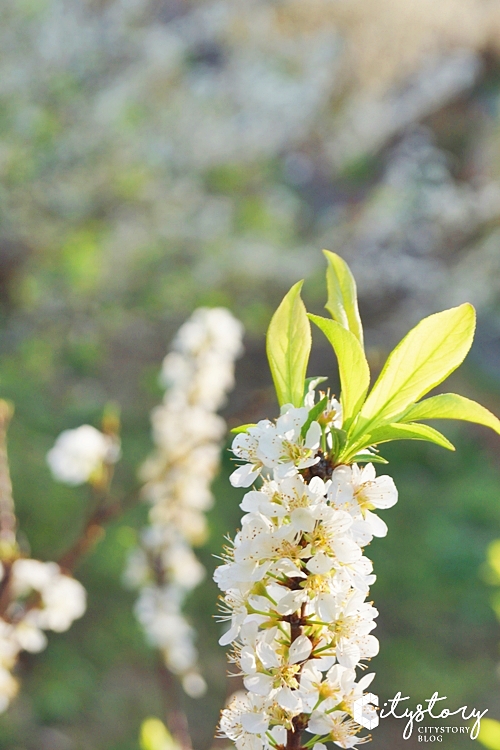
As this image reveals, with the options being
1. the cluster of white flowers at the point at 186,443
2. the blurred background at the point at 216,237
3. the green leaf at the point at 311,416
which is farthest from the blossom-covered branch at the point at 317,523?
the blurred background at the point at 216,237

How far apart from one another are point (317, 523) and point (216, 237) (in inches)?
124

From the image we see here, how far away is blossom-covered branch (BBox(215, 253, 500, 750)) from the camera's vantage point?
48 cm

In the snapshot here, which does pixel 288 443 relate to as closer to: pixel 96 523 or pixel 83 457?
pixel 96 523

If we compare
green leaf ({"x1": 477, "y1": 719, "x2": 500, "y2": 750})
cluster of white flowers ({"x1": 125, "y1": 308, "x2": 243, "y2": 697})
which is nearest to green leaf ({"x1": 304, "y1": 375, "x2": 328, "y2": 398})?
green leaf ({"x1": 477, "y1": 719, "x2": 500, "y2": 750})

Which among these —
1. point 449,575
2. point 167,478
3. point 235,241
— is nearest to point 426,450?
point 449,575

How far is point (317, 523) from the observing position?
1.57 ft

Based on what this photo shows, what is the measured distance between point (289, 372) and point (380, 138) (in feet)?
13.0

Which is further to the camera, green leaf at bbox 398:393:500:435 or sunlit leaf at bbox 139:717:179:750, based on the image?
sunlit leaf at bbox 139:717:179:750

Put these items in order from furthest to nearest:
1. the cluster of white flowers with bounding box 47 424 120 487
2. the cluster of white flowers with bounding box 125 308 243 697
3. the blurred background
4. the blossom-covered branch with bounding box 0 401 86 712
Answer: the blurred background
the cluster of white flowers with bounding box 125 308 243 697
the cluster of white flowers with bounding box 47 424 120 487
the blossom-covered branch with bounding box 0 401 86 712

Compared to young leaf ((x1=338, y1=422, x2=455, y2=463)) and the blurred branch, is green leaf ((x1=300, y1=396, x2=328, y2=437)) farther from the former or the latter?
the blurred branch

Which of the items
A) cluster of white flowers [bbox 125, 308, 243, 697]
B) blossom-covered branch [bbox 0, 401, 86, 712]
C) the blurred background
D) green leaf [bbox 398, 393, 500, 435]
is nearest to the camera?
green leaf [bbox 398, 393, 500, 435]

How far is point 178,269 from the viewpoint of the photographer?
139 inches

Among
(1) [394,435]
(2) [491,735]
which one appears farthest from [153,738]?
(1) [394,435]

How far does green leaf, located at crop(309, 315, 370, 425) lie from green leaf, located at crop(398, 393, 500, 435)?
3 centimetres
